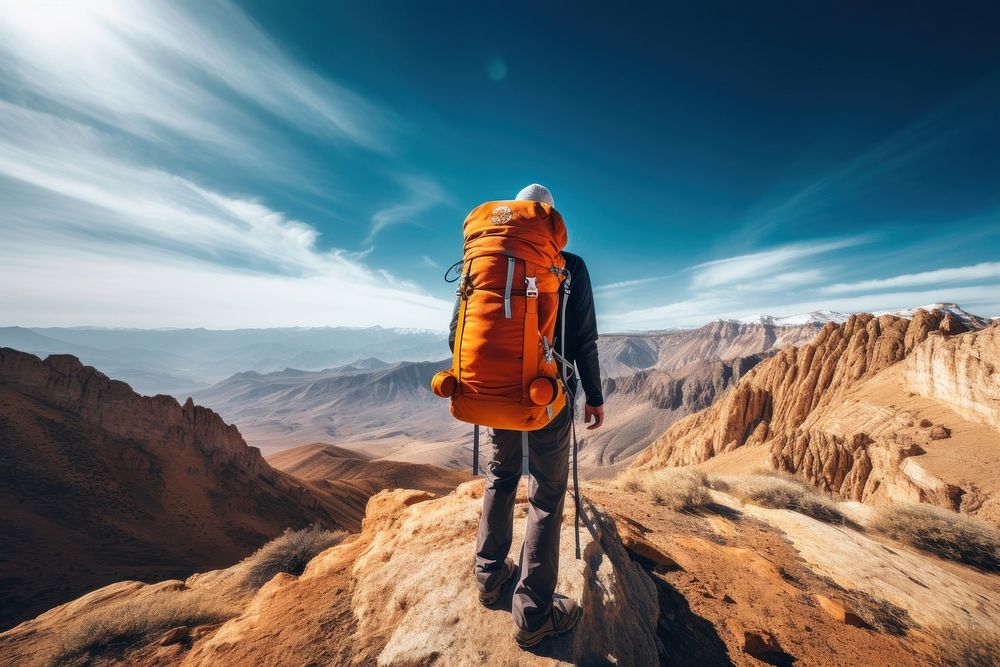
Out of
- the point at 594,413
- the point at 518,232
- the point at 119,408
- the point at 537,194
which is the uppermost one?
the point at 537,194

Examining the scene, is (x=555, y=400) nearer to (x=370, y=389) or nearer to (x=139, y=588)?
(x=139, y=588)

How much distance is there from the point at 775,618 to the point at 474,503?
2988 millimetres

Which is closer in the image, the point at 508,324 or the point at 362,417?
the point at 508,324

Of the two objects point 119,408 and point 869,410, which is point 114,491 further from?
point 869,410

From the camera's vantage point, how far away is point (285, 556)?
238 inches

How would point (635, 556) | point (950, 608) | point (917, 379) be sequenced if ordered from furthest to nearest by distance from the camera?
point (917, 379), point (635, 556), point (950, 608)

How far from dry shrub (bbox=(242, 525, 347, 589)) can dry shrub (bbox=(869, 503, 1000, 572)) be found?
9747mm

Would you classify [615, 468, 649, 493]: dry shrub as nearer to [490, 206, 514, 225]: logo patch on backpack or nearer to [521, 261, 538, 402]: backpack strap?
[521, 261, 538, 402]: backpack strap

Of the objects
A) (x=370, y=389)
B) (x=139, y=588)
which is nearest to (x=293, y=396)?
(x=370, y=389)

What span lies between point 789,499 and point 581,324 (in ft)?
23.7

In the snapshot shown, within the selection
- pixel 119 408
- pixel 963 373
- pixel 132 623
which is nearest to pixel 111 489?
pixel 119 408

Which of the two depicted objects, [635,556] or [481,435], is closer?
[481,435]

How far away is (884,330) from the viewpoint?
23078 mm

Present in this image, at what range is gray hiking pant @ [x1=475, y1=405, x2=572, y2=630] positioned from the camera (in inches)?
84.4
